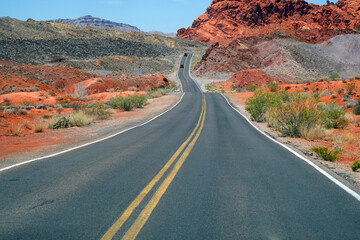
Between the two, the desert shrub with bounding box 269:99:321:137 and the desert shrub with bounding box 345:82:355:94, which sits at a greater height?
the desert shrub with bounding box 345:82:355:94

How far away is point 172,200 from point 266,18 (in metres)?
171

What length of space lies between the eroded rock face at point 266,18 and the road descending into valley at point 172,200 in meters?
141

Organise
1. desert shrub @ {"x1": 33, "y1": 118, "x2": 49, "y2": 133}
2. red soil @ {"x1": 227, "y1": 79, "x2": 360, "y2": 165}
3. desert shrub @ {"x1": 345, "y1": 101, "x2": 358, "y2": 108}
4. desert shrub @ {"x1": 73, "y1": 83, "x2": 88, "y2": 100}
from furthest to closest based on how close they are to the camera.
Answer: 1. desert shrub @ {"x1": 73, "y1": 83, "x2": 88, "y2": 100}
2. desert shrub @ {"x1": 345, "y1": 101, "x2": 358, "y2": 108}
3. desert shrub @ {"x1": 33, "y1": 118, "x2": 49, "y2": 133}
4. red soil @ {"x1": 227, "y1": 79, "x2": 360, "y2": 165}

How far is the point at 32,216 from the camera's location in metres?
4.12

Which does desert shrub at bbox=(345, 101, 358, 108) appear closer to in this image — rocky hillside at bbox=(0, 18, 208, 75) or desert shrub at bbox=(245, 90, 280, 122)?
desert shrub at bbox=(245, 90, 280, 122)

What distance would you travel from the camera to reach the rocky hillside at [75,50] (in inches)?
2805

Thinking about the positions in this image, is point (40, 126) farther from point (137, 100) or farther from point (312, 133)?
point (137, 100)

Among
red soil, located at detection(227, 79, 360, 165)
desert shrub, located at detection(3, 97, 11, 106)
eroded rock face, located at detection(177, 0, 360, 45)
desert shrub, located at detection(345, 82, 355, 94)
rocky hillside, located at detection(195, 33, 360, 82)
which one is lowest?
desert shrub, located at detection(3, 97, 11, 106)

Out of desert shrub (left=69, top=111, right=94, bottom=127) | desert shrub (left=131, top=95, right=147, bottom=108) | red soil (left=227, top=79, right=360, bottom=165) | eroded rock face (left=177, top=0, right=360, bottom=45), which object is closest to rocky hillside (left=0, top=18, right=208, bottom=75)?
desert shrub (left=131, top=95, right=147, bottom=108)

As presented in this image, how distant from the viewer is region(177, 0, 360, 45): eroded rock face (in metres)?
144

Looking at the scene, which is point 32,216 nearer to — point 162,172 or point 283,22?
point 162,172

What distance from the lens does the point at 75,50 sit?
8750cm

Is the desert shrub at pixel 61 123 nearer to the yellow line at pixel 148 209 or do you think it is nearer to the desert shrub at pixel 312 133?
the yellow line at pixel 148 209

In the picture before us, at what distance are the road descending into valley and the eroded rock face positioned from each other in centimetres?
14086
